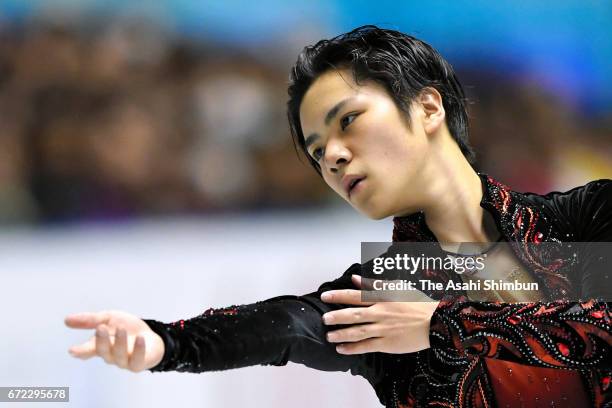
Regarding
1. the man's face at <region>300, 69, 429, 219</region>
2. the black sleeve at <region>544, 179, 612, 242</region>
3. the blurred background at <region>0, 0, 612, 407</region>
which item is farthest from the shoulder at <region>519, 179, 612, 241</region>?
the blurred background at <region>0, 0, 612, 407</region>

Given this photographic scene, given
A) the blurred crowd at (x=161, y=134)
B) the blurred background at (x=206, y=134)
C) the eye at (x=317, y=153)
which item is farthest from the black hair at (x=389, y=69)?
the blurred crowd at (x=161, y=134)

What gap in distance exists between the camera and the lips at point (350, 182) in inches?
75.5

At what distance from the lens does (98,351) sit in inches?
52.0

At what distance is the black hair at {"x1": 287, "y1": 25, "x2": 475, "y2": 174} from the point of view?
6.55 feet

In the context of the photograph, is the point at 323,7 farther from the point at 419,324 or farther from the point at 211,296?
the point at 419,324

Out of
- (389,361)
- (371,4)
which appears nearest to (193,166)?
(371,4)

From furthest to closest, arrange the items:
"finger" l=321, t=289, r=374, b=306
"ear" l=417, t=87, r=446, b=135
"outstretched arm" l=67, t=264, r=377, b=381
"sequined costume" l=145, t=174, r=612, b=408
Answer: "ear" l=417, t=87, r=446, b=135 → "finger" l=321, t=289, r=374, b=306 → "sequined costume" l=145, t=174, r=612, b=408 → "outstretched arm" l=67, t=264, r=377, b=381

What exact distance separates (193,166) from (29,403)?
4.85 ft

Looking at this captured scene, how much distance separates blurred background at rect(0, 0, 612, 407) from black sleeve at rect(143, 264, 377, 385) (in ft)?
3.65

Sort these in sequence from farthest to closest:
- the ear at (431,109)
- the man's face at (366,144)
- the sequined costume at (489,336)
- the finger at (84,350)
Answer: the ear at (431,109)
the man's face at (366,144)
the sequined costume at (489,336)
the finger at (84,350)

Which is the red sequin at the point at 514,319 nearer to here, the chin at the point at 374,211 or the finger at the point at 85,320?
the chin at the point at 374,211

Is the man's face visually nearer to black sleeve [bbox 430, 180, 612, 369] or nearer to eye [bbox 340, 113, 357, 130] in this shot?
eye [bbox 340, 113, 357, 130]

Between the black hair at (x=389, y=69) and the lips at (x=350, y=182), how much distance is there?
0.72 feet

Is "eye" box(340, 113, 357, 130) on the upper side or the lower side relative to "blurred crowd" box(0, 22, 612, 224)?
lower
